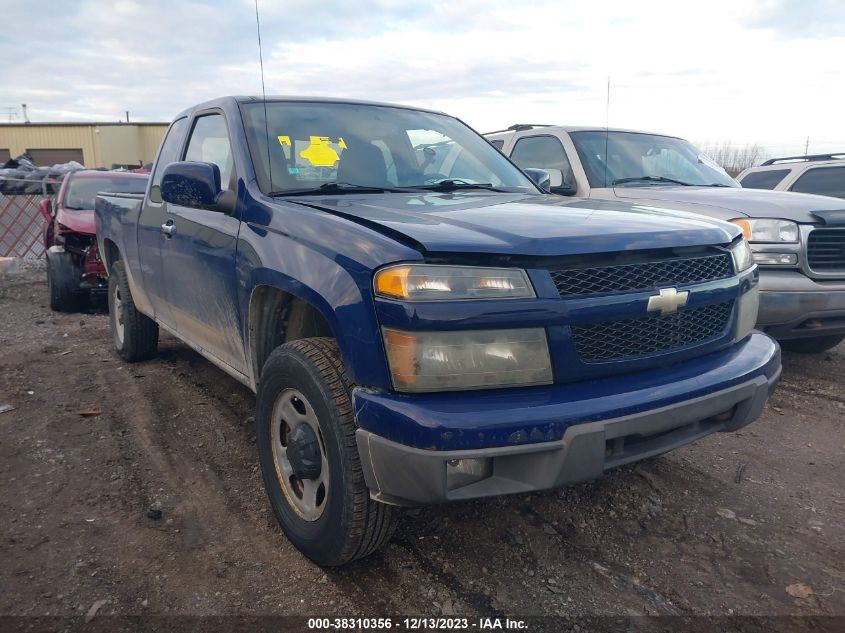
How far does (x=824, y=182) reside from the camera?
8258mm

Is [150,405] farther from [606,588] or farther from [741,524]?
[741,524]

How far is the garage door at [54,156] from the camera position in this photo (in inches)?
1510

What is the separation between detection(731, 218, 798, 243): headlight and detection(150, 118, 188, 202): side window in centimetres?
381

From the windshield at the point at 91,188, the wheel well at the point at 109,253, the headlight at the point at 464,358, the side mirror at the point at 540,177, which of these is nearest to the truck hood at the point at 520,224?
the headlight at the point at 464,358

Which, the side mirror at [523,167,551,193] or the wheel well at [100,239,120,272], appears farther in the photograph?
the wheel well at [100,239,120,272]

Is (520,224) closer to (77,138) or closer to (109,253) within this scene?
(109,253)

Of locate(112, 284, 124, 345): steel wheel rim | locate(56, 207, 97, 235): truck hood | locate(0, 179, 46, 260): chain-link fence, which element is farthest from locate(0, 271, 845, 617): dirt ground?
locate(0, 179, 46, 260): chain-link fence

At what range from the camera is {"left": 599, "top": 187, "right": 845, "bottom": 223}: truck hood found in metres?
4.63

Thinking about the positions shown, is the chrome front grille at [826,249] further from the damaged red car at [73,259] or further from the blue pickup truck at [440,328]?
the damaged red car at [73,259]

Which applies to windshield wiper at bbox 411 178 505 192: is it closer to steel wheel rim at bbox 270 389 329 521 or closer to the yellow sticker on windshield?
the yellow sticker on windshield

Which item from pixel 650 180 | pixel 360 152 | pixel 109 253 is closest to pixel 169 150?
pixel 109 253

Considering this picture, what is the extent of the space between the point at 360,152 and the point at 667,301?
1.73m

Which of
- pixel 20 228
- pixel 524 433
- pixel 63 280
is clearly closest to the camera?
pixel 524 433

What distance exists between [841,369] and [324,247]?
4714 millimetres
